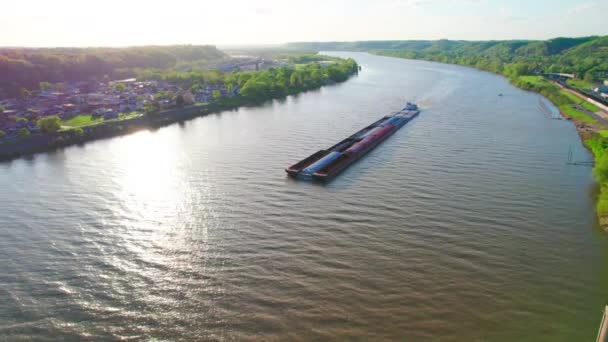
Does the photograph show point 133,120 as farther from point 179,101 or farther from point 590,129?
point 590,129

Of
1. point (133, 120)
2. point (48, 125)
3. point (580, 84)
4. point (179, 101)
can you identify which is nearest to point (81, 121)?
point (133, 120)

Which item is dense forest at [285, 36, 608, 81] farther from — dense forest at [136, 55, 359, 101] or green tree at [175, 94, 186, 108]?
green tree at [175, 94, 186, 108]

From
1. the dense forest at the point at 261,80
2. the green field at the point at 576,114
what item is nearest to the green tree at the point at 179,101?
the dense forest at the point at 261,80

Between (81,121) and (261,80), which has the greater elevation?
(261,80)

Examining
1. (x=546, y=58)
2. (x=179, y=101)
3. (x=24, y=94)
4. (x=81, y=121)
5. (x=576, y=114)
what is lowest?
(x=81, y=121)

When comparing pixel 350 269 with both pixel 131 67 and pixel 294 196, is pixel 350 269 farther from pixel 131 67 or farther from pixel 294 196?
pixel 131 67

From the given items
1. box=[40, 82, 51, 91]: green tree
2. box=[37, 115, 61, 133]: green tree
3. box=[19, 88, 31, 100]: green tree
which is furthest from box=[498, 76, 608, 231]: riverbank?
box=[40, 82, 51, 91]: green tree

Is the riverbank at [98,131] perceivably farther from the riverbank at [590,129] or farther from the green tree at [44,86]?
the riverbank at [590,129]
